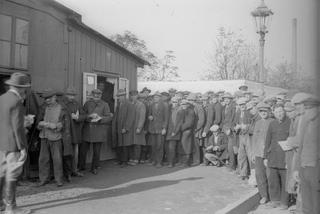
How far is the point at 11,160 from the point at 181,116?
595 cm

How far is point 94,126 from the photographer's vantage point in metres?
9.99

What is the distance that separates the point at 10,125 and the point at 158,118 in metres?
5.81

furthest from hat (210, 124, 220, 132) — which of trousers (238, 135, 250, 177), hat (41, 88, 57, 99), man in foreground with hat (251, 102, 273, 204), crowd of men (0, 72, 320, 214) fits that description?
hat (41, 88, 57, 99)

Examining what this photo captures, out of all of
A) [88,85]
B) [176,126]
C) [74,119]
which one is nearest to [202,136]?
[176,126]

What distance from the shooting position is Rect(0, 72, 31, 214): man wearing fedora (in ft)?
20.6

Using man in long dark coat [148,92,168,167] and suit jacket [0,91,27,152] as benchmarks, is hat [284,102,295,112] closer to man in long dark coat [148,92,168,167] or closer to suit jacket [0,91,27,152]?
man in long dark coat [148,92,168,167]

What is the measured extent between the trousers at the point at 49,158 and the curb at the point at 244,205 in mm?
3427

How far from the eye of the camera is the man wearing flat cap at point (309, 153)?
6.01 metres

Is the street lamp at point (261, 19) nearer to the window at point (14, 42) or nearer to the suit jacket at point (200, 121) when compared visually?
the suit jacket at point (200, 121)

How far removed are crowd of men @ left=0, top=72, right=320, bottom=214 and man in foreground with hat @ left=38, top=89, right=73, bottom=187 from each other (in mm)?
19

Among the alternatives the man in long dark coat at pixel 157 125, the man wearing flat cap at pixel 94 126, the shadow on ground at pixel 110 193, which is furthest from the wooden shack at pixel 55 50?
the shadow on ground at pixel 110 193

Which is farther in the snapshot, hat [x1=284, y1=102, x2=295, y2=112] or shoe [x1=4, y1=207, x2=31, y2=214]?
hat [x1=284, y1=102, x2=295, y2=112]

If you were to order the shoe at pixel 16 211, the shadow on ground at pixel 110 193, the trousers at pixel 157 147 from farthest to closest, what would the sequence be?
the trousers at pixel 157 147
the shadow on ground at pixel 110 193
the shoe at pixel 16 211

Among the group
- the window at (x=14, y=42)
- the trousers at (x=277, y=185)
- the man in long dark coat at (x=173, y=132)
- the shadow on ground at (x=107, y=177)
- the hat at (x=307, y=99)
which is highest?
the window at (x=14, y=42)
